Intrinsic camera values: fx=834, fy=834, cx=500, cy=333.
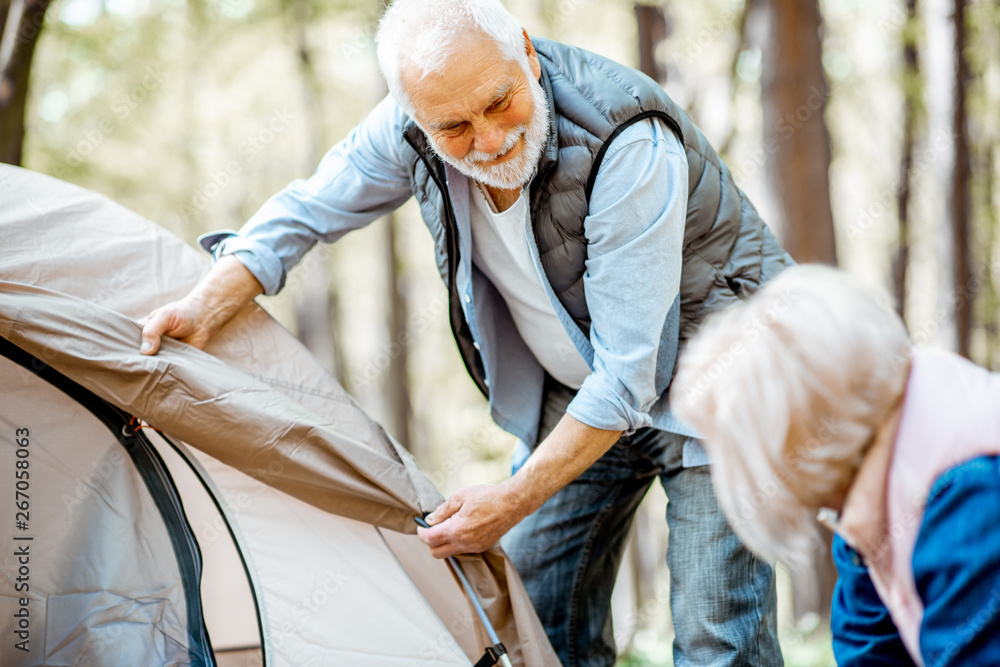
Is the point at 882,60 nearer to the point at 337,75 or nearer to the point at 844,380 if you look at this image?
the point at 337,75

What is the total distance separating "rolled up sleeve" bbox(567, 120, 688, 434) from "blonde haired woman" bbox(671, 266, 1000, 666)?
0.51 metres

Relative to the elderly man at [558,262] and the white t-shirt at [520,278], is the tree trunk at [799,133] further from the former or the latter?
the white t-shirt at [520,278]

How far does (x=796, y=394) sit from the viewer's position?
1167 mm

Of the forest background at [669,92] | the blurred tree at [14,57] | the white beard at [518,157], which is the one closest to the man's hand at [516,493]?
the white beard at [518,157]

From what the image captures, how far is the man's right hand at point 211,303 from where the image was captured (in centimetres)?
212

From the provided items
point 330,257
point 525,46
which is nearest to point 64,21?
point 330,257

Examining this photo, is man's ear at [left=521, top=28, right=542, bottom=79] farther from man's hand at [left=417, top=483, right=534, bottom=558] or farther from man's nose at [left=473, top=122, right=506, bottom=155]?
man's hand at [left=417, top=483, right=534, bottom=558]

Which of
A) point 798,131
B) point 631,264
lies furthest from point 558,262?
point 798,131

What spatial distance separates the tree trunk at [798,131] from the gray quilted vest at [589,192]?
2778 mm

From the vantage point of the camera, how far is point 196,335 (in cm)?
216

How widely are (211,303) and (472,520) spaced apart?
898 mm

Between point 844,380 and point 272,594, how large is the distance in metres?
1.52

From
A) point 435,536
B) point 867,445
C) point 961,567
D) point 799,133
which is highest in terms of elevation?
point 799,133

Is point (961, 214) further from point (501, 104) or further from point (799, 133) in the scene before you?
point (501, 104)
